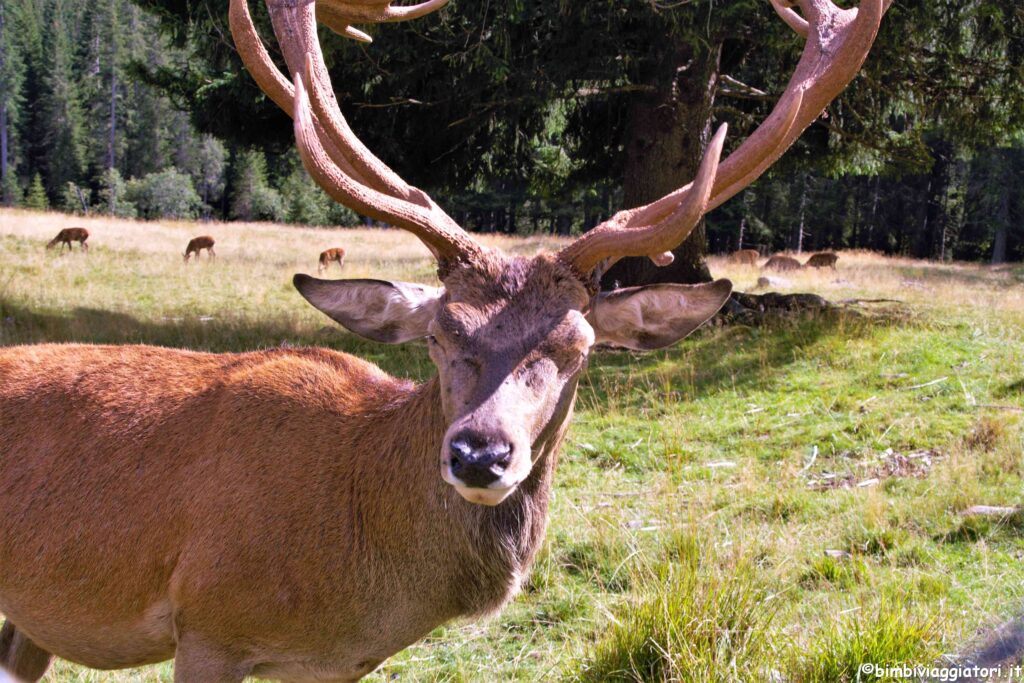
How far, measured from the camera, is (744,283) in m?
20.8

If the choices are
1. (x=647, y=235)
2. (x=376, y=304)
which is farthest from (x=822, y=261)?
(x=376, y=304)

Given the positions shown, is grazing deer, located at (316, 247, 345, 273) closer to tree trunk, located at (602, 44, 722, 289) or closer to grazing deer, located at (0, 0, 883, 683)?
tree trunk, located at (602, 44, 722, 289)

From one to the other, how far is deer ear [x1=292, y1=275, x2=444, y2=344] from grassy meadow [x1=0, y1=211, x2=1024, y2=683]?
1586mm

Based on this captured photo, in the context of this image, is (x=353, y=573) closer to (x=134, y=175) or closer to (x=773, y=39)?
(x=773, y=39)

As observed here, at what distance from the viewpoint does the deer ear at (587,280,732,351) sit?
3.28 m

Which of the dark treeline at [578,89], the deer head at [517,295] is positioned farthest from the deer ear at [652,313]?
the dark treeline at [578,89]

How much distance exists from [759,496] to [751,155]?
3156 millimetres

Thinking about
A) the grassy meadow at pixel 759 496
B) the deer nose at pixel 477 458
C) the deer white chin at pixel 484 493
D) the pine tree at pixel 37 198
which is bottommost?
the pine tree at pixel 37 198

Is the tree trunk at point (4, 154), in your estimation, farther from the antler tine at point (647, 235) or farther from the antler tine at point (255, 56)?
the antler tine at point (647, 235)

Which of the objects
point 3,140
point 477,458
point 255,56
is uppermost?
point 3,140

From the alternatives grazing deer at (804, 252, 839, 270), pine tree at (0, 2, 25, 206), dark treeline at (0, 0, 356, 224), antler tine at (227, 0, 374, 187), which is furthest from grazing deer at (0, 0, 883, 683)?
pine tree at (0, 2, 25, 206)

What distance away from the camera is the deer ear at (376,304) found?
3.34 metres

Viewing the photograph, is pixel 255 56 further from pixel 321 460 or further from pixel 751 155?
pixel 751 155

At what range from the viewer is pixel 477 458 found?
96.2 inches
